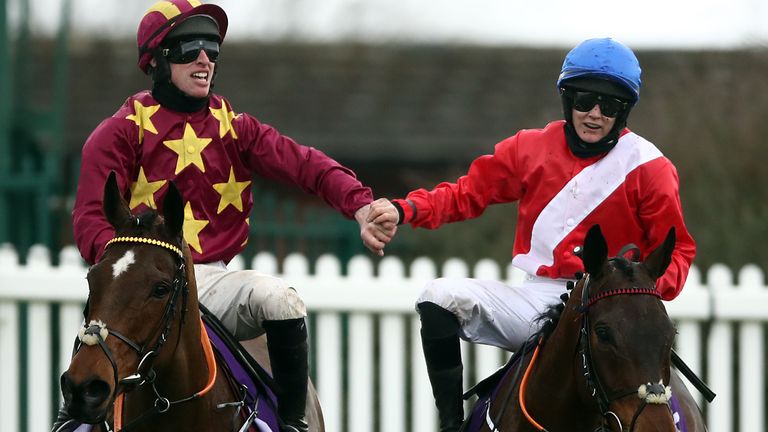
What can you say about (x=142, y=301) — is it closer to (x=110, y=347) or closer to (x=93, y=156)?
(x=110, y=347)

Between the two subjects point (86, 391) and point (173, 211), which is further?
point (173, 211)

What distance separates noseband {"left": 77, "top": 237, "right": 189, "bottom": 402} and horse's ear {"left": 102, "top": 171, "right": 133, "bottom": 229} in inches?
4.4

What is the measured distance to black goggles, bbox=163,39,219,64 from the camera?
5168 mm

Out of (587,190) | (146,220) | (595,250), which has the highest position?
(587,190)

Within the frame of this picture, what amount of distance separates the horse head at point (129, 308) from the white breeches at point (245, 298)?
1.77 feet

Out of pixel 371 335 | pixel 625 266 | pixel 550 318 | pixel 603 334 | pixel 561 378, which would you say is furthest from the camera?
pixel 371 335

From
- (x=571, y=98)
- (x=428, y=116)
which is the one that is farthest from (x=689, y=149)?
(x=571, y=98)

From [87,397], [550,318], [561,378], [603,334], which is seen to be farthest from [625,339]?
[87,397]

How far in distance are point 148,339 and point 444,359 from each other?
4.61 ft

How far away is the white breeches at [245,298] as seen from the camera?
4.99m

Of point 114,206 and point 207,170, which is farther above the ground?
point 207,170

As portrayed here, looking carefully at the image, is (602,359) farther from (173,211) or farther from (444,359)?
(173,211)

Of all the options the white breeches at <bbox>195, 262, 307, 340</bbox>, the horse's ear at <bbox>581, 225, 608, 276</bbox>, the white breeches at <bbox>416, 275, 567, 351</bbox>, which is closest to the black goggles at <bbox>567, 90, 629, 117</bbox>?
the white breeches at <bbox>416, 275, 567, 351</bbox>

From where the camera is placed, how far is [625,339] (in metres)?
4.19
